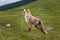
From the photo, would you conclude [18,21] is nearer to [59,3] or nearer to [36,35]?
[36,35]

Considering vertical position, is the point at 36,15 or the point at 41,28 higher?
the point at 41,28

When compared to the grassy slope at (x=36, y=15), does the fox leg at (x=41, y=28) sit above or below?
above

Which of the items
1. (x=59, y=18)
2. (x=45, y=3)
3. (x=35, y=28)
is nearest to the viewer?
(x=35, y=28)

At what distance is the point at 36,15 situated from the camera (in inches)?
971

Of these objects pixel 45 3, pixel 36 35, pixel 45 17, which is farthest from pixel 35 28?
pixel 45 3

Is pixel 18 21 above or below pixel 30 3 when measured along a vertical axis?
above

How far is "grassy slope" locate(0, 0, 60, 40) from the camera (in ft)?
59.7

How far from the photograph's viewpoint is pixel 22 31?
19.2 metres

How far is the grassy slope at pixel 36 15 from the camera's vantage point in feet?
59.7

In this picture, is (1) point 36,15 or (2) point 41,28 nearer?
(2) point 41,28

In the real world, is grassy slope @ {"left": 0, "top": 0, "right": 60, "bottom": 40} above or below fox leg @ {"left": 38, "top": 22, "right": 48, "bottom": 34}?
below

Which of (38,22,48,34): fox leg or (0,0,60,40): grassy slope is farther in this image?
(0,0,60,40): grassy slope

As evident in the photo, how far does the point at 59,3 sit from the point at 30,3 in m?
4.21

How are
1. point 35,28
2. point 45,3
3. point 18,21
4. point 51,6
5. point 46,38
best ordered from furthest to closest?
point 45,3 < point 51,6 < point 18,21 < point 35,28 < point 46,38
